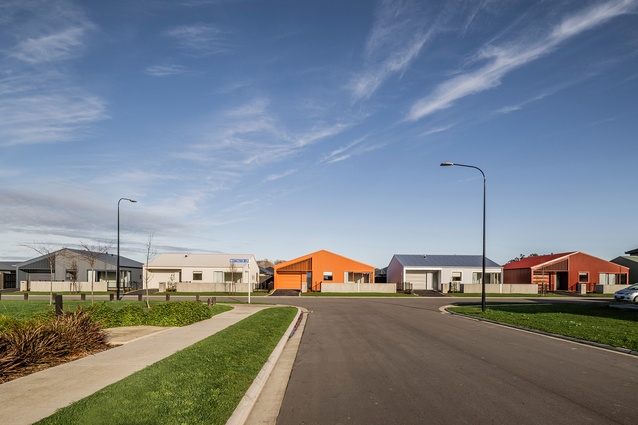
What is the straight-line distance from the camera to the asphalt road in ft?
21.6

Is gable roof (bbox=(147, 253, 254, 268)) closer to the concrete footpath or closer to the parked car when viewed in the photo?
the parked car

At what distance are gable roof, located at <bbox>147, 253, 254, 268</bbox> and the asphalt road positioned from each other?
141 ft

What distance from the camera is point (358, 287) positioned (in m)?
48.8

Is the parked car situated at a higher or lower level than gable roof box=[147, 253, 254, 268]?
lower

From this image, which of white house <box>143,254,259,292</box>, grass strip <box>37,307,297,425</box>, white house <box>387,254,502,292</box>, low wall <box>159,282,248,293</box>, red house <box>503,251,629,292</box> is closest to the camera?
grass strip <box>37,307,297,425</box>

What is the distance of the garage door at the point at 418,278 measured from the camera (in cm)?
5369

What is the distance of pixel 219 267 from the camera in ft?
180

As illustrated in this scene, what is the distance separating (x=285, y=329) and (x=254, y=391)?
8.89 metres

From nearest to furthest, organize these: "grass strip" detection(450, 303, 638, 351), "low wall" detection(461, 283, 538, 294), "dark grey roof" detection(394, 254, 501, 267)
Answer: "grass strip" detection(450, 303, 638, 351) → "low wall" detection(461, 283, 538, 294) → "dark grey roof" detection(394, 254, 501, 267)

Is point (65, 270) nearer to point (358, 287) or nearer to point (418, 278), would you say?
point (358, 287)

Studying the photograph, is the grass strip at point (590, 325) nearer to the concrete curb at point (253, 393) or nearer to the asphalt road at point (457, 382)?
the asphalt road at point (457, 382)

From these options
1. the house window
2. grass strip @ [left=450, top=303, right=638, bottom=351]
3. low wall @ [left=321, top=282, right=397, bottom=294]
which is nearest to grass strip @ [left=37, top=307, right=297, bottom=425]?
grass strip @ [left=450, top=303, right=638, bottom=351]

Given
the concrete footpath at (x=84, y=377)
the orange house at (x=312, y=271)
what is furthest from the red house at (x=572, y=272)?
the concrete footpath at (x=84, y=377)

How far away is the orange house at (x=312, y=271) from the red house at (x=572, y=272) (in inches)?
867
